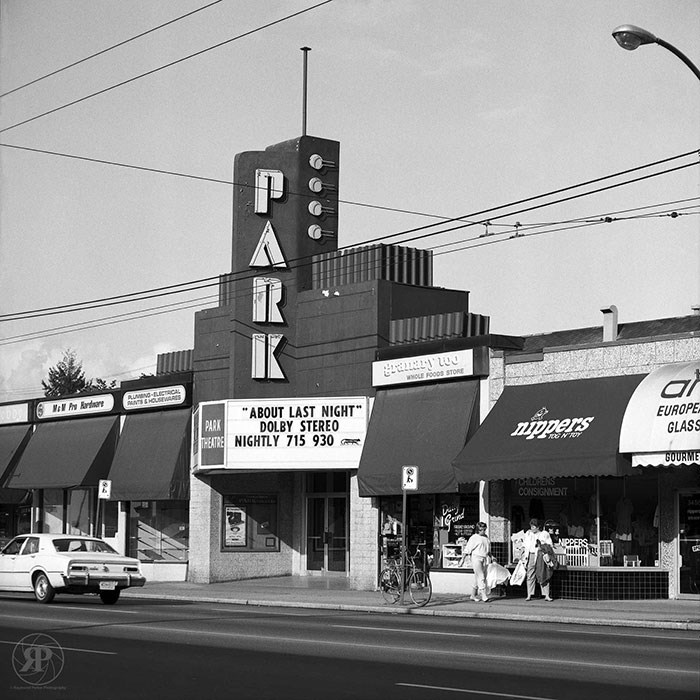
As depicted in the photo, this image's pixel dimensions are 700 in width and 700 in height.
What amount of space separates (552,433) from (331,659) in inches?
563

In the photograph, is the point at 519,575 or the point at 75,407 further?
the point at 75,407

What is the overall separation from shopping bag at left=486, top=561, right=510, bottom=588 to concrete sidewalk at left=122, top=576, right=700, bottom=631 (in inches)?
17.1

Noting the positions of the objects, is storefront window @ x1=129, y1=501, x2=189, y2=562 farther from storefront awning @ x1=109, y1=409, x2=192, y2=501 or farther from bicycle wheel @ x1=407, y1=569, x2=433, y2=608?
bicycle wheel @ x1=407, y1=569, x2=433, y2=608

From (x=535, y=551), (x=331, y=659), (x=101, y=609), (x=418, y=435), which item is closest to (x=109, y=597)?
(x=101, y=609)

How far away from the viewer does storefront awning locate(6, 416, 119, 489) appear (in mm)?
43344

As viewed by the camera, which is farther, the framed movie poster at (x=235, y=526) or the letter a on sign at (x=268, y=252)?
the framed movie poster at (x=235, y=526)

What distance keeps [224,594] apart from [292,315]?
893cm

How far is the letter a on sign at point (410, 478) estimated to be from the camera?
28.8 meters

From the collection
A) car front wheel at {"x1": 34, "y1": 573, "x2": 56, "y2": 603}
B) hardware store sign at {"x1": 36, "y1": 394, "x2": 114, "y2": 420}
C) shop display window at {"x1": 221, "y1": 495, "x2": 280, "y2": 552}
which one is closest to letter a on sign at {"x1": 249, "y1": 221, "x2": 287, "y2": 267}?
shop display window at {"x1": 221, "y1": 495, "x2": 280, "y2": 552}

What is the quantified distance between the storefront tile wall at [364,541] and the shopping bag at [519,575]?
573 cm

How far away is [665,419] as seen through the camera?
26203 mm

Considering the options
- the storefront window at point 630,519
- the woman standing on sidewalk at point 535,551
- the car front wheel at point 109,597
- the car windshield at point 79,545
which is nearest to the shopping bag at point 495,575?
the woman standing on sidewalk at point 535,551

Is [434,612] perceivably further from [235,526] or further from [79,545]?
[235,526]

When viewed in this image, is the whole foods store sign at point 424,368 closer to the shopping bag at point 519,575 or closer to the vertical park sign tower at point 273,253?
the vertical park sign tower at point 273,253
